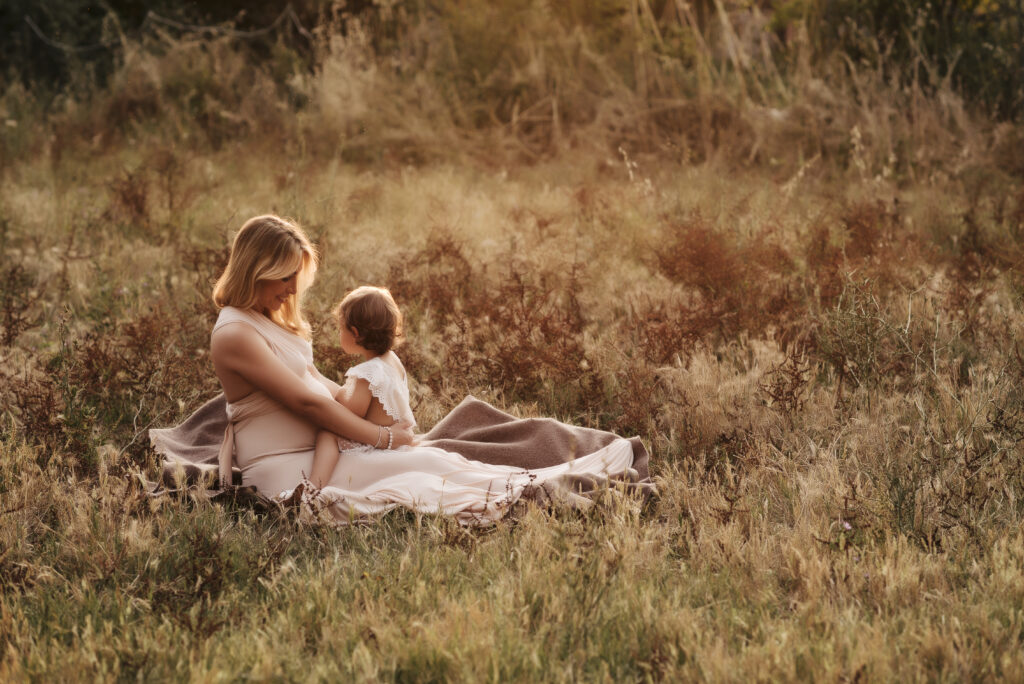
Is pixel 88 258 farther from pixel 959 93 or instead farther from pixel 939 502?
pixel 959 93

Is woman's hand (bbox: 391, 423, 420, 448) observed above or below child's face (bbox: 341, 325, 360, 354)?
below

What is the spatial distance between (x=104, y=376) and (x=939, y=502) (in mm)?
3627

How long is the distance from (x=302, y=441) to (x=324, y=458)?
0.15 metres

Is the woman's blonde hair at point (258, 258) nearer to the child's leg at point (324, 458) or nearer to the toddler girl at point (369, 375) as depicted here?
the toddler girl at point (369, 375)

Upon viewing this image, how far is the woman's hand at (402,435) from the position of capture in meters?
3.75

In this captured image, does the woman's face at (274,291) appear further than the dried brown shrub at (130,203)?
No

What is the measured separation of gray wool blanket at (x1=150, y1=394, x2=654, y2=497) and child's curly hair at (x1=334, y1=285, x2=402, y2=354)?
1.73 ft

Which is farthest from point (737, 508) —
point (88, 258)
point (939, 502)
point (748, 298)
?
point (88, 258)

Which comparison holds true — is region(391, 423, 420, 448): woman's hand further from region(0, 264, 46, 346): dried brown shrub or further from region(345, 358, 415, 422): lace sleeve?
region(0, 264, 46, 346): dried brown shrub

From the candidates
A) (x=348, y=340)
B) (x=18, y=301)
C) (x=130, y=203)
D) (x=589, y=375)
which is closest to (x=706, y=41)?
(x=130, y=203)

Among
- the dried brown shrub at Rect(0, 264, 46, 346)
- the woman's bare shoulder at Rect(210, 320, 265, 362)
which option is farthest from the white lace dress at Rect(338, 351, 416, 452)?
the dried brown shrub at Rect(0, 264, 46, 346)

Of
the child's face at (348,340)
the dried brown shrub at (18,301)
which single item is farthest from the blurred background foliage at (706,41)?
the child's face at (348,340)

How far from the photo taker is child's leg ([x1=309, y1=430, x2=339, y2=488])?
3.58 metres

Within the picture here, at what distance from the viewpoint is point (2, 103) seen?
10641 mm
